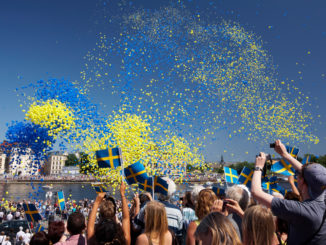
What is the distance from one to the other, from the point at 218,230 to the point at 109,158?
5.12m

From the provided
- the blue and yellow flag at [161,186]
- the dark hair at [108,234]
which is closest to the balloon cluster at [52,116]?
the blue and yellow flag at [161,186]

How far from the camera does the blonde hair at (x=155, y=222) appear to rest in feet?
10.1

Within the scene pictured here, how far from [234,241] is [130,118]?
14.8 m

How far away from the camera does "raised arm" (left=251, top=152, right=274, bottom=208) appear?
99.4 inches

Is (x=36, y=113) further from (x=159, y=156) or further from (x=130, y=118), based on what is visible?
(x=159, y=156)

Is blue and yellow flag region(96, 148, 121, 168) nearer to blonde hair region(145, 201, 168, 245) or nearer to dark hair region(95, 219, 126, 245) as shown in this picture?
dark hair region(95, 219, 126, 245)

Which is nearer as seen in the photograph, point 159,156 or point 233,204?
point 233,204

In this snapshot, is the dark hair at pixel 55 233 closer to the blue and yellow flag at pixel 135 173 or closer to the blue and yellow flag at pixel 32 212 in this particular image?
the blue and yellow flag at pixel 135 173

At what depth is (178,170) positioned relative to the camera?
17.5 meters

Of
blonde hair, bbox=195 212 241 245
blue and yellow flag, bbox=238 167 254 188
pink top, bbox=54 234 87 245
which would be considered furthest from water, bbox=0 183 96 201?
blonde hair, bbox=195 212 241 245

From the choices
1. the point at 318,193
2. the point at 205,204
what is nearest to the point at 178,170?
the point at 205,204

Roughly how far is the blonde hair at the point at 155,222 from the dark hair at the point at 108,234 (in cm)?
35

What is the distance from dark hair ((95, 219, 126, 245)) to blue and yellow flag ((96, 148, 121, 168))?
146 inches

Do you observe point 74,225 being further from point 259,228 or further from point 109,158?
point 109,158
